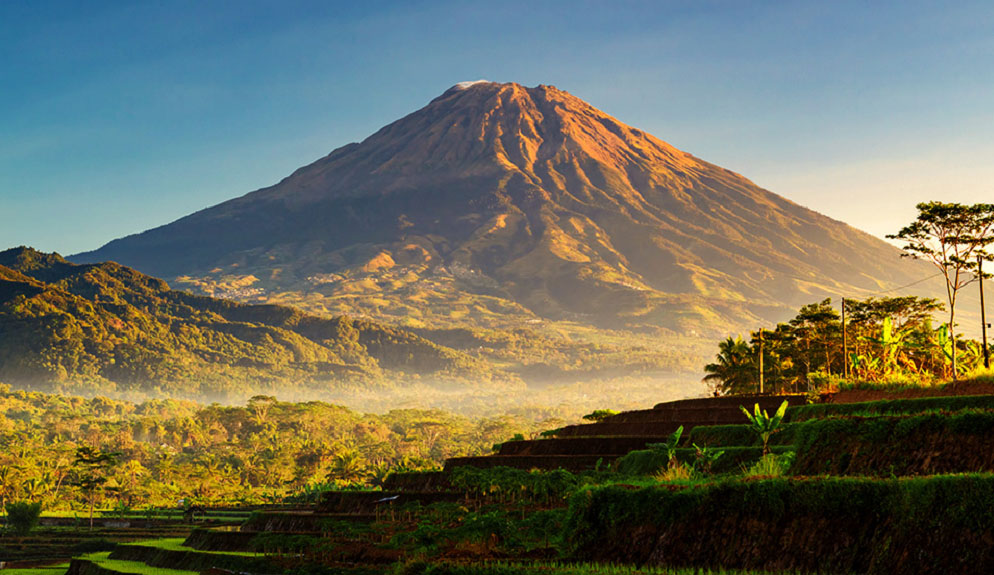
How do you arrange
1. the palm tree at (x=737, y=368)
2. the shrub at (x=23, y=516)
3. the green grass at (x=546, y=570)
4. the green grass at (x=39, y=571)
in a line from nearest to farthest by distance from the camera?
the green grass at (x=546, y=570) → the green grass at (x=39, y=571) → the shrub at (x=23, y=516) → the palm tree at (x=737, y=368)

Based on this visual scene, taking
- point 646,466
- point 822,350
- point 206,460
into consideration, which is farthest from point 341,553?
point 206,460

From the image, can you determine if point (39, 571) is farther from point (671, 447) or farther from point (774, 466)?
point (774, 466)

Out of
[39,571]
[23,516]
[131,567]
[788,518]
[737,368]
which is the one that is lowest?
[23,516]

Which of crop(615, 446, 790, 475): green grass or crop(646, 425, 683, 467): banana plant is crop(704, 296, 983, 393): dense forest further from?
crop(646, 425, 683, 467): banana plant

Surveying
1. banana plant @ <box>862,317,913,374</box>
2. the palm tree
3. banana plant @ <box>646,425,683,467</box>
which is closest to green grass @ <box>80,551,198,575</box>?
banana plant @ <box>646,425,683,467</box>

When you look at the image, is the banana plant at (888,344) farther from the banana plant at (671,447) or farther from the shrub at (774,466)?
the shrub at (774,466)

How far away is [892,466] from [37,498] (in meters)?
89.6

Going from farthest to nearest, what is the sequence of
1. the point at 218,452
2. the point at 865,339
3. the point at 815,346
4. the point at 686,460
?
the point at 218,452
the point at 815,346
the point at 865,339
the point at 686,460

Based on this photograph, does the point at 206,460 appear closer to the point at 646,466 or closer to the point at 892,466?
the point at 646,466

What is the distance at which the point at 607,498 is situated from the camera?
1739 centimetres

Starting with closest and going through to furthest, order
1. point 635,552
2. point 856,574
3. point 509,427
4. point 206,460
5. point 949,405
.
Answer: point 856,574
point 635,552
point 949,405
point 206,460
point 509,427

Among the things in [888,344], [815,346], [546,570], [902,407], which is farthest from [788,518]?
[815,346]

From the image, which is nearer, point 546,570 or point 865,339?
point 546,570

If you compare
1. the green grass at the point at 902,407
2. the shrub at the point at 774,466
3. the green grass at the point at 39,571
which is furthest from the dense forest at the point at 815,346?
the green grass at the point at 39,571
